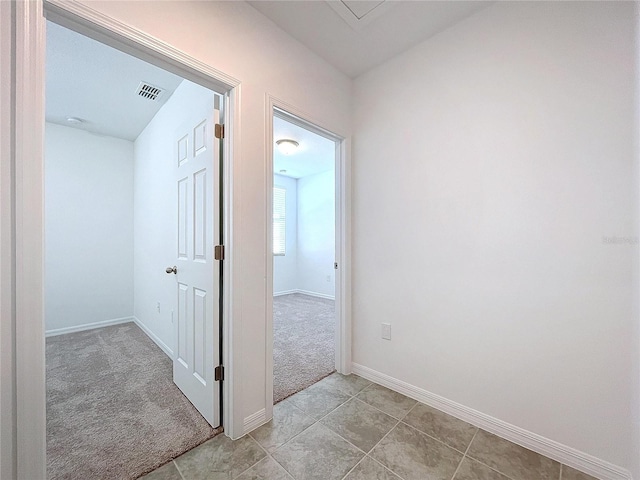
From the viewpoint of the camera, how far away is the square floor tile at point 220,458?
1.26 metres

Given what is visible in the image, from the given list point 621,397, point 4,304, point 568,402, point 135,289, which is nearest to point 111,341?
point 135,289

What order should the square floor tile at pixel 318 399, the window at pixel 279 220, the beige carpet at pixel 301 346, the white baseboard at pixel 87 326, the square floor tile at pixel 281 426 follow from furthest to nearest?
the window at pixel 279 220
the white baseboard at pixel 87 326
the beige carpet at pixel 301 346
the square floor tile at pixel 318 399
the square floor tile at pixel 281 426

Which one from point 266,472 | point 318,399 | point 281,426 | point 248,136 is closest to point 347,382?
point 318,399

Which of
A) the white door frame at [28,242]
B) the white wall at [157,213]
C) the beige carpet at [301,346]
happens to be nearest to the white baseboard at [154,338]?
the white wall at [157,213]

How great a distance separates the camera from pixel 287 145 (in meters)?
3.82

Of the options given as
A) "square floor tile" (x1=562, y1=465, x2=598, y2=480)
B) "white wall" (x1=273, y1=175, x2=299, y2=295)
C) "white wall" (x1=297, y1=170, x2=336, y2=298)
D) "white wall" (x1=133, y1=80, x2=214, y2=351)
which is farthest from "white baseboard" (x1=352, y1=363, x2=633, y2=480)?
"white wall" (x1=273, y1=175, x2=299, y2=295)

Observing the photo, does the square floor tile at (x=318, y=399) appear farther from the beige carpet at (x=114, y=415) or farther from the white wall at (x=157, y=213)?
the white wall at (x=157, y=213)

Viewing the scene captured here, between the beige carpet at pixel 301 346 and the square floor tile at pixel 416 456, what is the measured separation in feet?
2.56

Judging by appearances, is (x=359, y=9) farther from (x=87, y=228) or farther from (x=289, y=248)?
(x=289, y=248)

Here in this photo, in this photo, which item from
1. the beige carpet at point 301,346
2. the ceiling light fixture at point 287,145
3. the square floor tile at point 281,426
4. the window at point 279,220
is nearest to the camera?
the square floor tile at point 281,426

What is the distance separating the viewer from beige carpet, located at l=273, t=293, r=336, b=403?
7.00 ft

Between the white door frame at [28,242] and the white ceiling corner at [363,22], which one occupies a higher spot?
the white ceiling corner at [363,22]

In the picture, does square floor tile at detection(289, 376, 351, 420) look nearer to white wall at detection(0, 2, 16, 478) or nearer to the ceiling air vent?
white wall at detection(0, 2, 16, 478)

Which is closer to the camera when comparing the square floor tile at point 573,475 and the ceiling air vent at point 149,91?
the square floor tile at point 573,475
